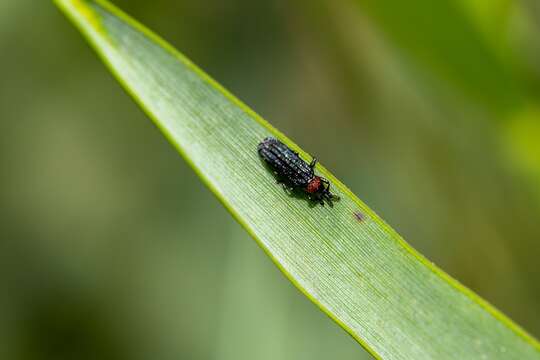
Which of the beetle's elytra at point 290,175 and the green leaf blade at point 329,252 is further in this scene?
the beetle's elytra at point 290,175

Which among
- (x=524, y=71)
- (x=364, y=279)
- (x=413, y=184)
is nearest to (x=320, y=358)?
(x=413, y=184)

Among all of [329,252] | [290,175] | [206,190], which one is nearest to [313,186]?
[290,175]

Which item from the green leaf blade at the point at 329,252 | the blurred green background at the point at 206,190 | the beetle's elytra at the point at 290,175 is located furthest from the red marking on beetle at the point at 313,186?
the blurred green background at the point at 206,190

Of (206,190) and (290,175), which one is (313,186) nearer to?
(290,175)

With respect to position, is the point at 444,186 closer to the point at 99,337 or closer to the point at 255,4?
the point at 255,4

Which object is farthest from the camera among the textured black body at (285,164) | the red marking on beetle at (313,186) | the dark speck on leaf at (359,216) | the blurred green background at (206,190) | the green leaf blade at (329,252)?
the blurred green background at (206,190)

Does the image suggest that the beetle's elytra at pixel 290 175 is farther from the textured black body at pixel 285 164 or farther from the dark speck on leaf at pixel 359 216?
the dark speck on leaf at pixel 359 216
